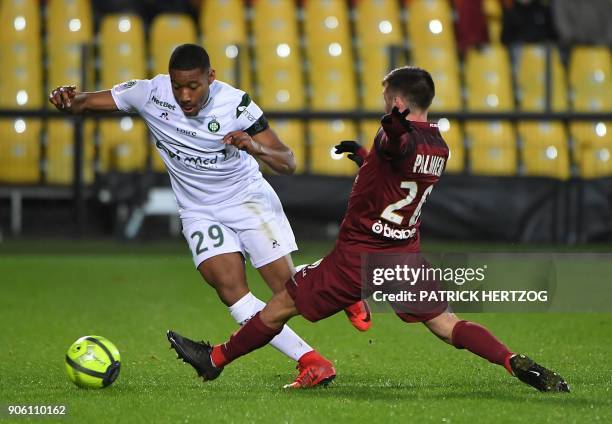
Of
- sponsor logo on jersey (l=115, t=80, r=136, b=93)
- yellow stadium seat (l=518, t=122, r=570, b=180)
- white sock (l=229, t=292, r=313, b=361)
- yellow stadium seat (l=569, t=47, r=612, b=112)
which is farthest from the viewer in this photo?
yellow stadium seat (l=569, t=47, r=612, b=112)

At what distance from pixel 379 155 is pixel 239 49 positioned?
10484 mm

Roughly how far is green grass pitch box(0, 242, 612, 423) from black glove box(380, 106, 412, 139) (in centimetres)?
130

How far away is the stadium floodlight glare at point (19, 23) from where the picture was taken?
1764 cm

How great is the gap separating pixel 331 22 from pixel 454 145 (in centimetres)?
294

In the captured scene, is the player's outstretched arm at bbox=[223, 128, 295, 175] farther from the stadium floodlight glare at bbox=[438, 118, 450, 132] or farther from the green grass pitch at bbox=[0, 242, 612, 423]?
the stadium floodlight glare at bbox=[438, 118, 450, 132]

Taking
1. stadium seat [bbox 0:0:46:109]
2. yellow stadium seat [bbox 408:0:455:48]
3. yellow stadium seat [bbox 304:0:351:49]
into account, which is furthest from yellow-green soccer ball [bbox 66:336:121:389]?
yellow stadium seat [bbox 408:0:455:48]

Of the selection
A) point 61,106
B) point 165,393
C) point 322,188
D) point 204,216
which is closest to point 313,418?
point 165,393

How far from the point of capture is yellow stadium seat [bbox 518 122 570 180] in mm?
16453

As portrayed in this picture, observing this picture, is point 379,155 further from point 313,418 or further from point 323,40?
point 323,40

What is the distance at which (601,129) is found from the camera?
652 inches

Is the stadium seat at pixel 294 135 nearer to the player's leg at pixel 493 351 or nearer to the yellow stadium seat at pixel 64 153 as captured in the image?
the yellow stadium seat at pixel 64 153

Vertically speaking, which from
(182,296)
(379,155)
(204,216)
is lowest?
(182,296)

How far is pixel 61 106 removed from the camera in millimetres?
7238

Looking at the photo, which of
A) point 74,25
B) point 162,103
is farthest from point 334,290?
point 74,25
